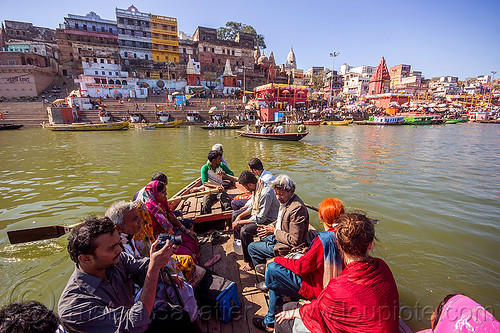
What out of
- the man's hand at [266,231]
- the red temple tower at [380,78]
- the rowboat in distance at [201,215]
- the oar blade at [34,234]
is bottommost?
the rowboat in distance at [201,215]

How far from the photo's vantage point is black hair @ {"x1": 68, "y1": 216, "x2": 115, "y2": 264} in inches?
65.4

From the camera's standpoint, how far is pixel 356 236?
5.40 ft

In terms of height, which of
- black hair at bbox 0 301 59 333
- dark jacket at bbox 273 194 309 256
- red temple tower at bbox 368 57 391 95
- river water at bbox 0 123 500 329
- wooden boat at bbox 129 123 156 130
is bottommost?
river water at bbox 0 123 500 329

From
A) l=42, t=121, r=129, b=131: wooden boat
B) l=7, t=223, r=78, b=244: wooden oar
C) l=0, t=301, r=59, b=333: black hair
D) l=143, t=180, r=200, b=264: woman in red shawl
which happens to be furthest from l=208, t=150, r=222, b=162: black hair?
l=42, t=121, r=129, b=131: wooden boat

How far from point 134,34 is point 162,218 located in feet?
196

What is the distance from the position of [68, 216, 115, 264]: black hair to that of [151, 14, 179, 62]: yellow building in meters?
59.3

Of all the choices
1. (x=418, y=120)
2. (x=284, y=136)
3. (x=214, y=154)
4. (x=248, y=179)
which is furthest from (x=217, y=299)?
(x=418, y=120)

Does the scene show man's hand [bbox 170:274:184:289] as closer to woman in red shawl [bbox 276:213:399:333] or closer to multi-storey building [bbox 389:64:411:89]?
woman in red shawl [bbox 276:213:399:333]

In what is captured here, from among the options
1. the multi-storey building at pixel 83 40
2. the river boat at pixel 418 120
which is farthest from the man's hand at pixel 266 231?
the multi-storey building at pixel 83 40

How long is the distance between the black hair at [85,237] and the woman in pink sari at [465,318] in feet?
8.05

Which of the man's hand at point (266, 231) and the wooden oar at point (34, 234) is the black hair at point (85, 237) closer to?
the man's hand at point (266, 231)

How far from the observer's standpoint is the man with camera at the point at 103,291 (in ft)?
5.04

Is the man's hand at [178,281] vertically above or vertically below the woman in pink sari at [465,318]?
below

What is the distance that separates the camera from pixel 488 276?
424cm
